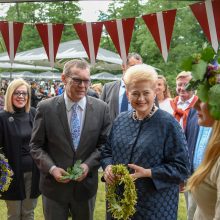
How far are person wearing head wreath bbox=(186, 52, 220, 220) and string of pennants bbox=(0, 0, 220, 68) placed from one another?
115 inches

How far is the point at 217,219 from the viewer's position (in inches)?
67.6

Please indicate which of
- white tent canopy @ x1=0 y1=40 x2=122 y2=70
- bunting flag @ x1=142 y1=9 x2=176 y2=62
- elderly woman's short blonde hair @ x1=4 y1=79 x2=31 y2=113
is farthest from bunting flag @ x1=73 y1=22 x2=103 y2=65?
white tent canopy @ x1=0 y1=40 x2=122 y2=70

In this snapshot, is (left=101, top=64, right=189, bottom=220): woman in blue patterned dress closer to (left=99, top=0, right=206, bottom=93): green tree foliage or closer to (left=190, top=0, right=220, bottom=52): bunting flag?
(left=190, top=0, right=220, bottom=52): bunting flag

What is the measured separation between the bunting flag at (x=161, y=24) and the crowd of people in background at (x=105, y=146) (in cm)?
76

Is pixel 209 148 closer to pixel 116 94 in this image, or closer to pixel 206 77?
pixel 206 77

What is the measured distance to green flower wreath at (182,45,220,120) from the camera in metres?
1.86

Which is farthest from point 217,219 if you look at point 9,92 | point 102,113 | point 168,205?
point 9,92

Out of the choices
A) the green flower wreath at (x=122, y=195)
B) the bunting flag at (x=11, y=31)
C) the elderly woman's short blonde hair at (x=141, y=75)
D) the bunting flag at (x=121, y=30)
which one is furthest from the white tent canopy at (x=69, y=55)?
the green flower wreath at (x=122, y=195)

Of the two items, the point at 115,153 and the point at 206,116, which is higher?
the point at 206,116

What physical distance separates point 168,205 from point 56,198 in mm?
1010

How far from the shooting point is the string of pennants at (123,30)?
185 inches

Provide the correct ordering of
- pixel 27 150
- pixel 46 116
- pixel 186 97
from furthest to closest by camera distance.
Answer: pixel 186 97, pixel 27 150, pixel 46 116

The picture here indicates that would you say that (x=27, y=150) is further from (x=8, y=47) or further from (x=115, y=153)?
(x=8, y=47)

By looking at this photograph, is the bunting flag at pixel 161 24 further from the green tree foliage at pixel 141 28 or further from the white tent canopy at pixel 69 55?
the green tree foliage at pixel 141 28
